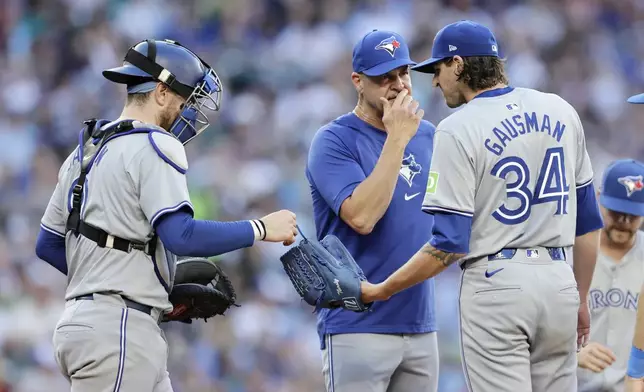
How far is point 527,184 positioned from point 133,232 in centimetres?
169

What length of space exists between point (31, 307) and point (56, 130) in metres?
2.60

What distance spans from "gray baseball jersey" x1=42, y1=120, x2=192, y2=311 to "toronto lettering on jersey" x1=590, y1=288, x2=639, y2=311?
111 inches

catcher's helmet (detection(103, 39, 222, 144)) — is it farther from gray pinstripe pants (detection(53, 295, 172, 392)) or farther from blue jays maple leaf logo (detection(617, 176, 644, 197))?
blue jays maple leaf logo (detection(617, 176, 644, 197))

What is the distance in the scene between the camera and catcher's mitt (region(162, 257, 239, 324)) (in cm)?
505

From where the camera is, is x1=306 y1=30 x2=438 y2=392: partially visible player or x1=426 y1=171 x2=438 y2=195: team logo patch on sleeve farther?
x1=306 y1=30 x2=438 y2=392: partially visible player

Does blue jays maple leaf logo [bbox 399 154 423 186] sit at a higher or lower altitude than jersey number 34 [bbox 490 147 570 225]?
lower

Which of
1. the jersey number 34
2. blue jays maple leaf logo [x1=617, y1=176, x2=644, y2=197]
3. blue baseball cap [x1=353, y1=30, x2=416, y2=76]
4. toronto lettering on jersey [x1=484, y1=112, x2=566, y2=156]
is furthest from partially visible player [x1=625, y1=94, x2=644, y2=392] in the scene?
blue baseball cap [x1=353, y1=30, x2=416, y2=76]

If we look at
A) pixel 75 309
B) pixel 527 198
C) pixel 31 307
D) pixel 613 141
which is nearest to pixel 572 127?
pixel 527 198

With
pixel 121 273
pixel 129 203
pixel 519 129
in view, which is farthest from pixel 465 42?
pixel 121 273

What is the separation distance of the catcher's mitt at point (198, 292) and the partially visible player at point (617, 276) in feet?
7.13

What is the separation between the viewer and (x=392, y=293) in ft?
16.2

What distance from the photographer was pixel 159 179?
4449 mm

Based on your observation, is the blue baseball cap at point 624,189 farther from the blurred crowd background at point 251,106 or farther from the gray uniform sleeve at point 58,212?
the blurred crowd background at point 251,106

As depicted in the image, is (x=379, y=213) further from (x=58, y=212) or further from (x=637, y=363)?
(x=58, y=212)
